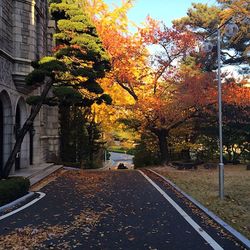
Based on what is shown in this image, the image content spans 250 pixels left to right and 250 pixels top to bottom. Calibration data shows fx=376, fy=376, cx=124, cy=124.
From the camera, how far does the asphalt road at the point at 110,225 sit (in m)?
6.67

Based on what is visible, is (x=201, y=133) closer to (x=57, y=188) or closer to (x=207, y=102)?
(x=207, y=102)

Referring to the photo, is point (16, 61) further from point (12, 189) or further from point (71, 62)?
point (12, 189)

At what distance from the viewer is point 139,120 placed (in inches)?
926

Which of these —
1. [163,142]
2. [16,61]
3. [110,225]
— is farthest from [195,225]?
[163,142]

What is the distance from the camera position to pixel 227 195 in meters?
12.2

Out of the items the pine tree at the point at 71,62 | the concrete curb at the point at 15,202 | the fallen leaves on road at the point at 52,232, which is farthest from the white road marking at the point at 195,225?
the pine tree at the point at 71,62

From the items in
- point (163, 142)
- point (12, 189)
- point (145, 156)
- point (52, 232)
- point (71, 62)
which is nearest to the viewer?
point (52, 232)

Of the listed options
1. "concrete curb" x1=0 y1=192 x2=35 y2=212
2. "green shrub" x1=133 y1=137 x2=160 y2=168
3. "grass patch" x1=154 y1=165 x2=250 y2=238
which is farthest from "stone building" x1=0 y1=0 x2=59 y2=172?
"green shrub" x1=133 y1=137 x2=160 y2=168

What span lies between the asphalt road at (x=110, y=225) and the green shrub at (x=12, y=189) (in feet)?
2.18

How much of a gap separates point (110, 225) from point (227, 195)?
553cm

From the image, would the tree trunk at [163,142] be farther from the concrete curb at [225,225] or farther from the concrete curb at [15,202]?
the concrete curb at [15,202]

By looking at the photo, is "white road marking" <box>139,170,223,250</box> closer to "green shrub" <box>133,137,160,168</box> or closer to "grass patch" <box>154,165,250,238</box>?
"grass patch" <box>154,165,250,238</box>

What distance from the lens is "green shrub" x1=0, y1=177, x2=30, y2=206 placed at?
9.90 metres

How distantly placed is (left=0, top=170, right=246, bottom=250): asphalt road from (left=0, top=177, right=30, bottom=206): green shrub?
0.66 m
